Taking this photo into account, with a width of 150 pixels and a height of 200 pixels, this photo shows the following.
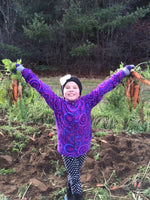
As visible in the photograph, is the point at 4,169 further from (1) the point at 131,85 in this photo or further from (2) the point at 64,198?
(1) the point at 131,85

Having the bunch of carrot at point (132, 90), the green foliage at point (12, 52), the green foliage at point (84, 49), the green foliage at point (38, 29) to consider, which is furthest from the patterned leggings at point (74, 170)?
the green foliage at point (12, 52)

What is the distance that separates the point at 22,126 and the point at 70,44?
359 inches

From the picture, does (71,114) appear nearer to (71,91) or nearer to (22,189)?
(71,91)

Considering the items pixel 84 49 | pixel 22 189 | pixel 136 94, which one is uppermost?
Result: pixel 84 49

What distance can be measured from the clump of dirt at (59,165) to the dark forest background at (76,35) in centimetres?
794

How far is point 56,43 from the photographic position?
12.5 meters

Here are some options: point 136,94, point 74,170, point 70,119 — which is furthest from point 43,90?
point 136,94

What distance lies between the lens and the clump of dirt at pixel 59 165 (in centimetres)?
270

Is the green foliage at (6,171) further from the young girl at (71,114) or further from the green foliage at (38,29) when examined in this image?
the green foliage at (38,29)

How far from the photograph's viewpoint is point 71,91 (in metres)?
2.21

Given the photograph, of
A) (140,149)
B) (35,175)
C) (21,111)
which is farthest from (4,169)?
(140,149)

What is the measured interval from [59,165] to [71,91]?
1351 mm

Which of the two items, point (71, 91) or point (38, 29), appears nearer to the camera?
point (71, 91)

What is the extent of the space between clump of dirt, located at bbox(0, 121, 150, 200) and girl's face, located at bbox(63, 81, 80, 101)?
1193 mm
